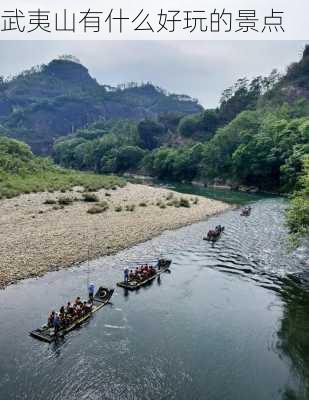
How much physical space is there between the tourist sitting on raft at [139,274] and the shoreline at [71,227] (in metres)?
6.34

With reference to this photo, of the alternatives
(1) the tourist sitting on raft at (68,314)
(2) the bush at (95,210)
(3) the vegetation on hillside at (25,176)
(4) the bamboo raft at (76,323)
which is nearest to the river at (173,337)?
(4) the bamboo raft at (76,323)

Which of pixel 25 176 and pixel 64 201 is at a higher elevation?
pixel 25 176

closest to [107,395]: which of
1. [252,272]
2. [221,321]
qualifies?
[221,321]

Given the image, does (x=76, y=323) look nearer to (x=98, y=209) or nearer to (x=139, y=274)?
(x=139, y=274)

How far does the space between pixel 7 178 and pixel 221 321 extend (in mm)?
67610

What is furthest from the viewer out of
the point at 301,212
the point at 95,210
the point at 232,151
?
the point at 232,151

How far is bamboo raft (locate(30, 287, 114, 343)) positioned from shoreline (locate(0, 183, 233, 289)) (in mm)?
6872

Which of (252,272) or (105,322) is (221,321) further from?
(252,272)

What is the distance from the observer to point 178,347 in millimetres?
24000

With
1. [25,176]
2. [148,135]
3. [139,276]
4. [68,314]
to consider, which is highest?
[148,135]

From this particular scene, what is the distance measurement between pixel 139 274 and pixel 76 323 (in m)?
9.42

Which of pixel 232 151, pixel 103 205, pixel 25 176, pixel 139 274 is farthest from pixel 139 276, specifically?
pixel 232 151

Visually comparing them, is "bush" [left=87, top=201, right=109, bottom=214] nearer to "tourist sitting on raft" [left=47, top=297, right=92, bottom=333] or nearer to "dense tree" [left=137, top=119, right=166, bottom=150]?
"tourist sitting on raft" [left=47, top=297, right=92, bottom=333]

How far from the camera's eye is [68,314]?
84.6 ft
